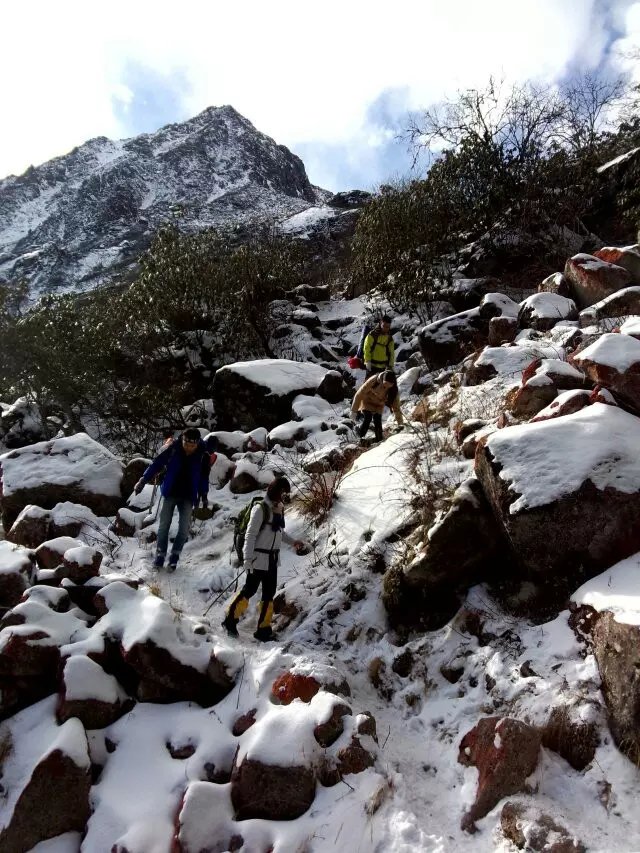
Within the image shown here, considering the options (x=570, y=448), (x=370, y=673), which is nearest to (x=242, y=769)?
(x=370, y=673)

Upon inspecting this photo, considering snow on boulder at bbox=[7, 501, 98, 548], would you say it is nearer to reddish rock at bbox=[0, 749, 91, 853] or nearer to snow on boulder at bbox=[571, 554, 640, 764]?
reddish rock at bbox=[0, 749, 91, 853]

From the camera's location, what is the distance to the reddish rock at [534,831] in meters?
2.44

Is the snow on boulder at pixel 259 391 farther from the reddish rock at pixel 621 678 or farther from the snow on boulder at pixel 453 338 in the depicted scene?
the reddish rock at pixel 621 678

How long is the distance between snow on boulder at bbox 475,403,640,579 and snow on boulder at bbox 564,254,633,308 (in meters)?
6.25

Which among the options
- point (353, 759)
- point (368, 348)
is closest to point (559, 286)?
point (368, 348)

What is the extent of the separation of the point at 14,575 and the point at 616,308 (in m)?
9.04

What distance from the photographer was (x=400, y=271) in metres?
14.4

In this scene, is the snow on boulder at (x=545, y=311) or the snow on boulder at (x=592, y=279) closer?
the snow on boulder at (x=545, y=311)

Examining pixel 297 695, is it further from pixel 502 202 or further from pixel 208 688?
pixel 502 202

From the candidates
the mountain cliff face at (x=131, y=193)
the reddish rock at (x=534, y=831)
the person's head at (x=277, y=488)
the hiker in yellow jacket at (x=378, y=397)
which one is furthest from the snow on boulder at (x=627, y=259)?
the mountain cliff face at (x=131, y=193)

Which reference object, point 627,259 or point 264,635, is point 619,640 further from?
point 627,259

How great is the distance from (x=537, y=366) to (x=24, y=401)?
16.6 metres

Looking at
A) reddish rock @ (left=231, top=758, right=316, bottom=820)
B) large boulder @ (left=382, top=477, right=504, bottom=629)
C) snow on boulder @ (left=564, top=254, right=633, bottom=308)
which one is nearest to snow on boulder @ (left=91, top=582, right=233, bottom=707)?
reddish rock @ (left=231, top=758, right=316, bottom=820)

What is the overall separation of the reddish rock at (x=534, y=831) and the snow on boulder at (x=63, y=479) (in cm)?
677
